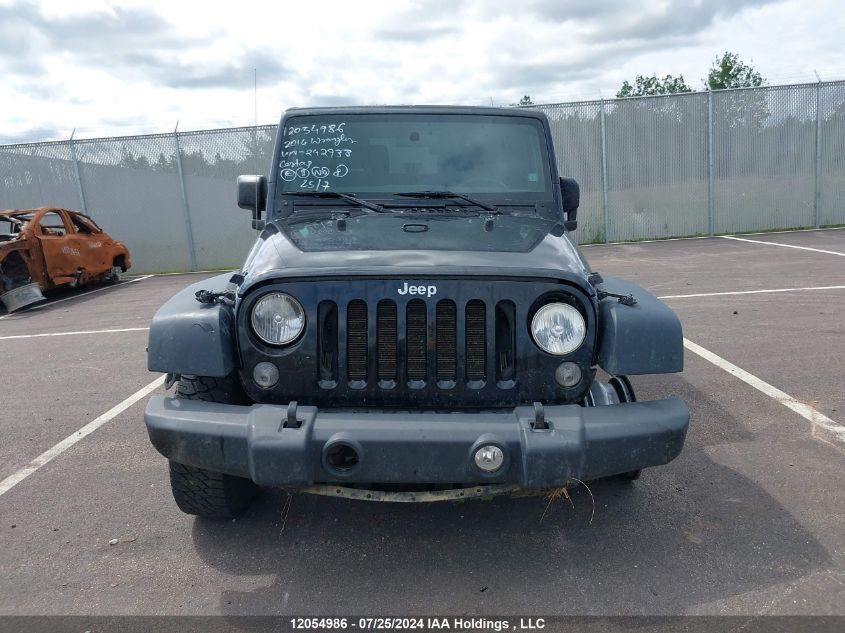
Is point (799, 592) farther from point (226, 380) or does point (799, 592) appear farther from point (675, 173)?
point (675, 173)

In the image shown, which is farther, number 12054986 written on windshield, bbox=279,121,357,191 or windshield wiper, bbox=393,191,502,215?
number 12054986 written on windshield, bbox=279,121,357,191

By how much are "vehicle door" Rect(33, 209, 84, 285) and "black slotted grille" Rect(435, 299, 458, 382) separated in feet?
34.6

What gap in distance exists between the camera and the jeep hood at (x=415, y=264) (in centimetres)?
280

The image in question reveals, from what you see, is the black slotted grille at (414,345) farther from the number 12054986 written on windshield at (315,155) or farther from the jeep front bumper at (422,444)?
the number 12054986 written on windshield at (315,155)

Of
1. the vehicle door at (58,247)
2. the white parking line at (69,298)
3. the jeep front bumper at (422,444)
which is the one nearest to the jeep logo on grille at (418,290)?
the jeep front bumper at (422,444)

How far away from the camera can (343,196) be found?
12.7 ft

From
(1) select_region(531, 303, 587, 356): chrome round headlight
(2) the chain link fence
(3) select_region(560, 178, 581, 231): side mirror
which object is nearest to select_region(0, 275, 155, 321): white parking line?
(2) the chain link fence

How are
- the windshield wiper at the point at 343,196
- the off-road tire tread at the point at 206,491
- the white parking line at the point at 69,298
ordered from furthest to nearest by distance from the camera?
the white parking line at the point at 69,298, the windshield wiper at the point at 343,196, the off-road tire tread at the point at 206,491

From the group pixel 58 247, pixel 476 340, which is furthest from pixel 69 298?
pixel 476 340

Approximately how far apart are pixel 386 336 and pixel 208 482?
1.12 m

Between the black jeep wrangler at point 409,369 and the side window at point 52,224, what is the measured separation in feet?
32.8

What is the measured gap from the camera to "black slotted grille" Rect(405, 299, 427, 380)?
282 centimetres

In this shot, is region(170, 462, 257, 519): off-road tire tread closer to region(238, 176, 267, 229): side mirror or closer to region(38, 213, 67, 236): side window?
region(238, 176, 267, 229): side mirror

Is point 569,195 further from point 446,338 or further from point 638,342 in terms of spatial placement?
point 446,338
